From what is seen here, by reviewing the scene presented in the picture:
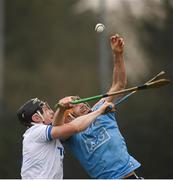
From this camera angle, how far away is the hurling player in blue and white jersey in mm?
9141

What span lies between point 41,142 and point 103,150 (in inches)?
24.9

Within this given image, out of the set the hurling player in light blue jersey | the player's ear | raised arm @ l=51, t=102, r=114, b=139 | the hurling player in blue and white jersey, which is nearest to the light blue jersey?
the hurling player in light blue jersey

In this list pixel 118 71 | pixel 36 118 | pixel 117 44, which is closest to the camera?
pixel 36 118

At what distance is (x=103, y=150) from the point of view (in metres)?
9.48

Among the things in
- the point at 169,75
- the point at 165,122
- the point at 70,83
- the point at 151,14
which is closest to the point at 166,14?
the point at 151,14

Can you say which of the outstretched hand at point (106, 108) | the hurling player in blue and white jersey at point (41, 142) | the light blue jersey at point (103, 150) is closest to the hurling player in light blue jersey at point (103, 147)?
the light blue jersey at point (103, 150)

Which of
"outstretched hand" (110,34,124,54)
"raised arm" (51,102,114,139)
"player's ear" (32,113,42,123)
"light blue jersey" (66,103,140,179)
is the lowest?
"light blue jersey" (66,103,140,179)

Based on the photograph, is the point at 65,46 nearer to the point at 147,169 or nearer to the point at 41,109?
the point at 147,169

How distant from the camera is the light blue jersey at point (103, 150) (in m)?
9.44

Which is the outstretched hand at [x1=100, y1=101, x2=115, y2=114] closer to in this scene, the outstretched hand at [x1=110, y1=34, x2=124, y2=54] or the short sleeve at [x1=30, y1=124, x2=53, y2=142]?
the short sleeve at [x1=30, y1=124, x2=53, y2=142]

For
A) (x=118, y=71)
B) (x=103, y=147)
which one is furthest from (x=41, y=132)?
(x=118, y=71)

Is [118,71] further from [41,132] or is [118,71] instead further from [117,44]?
[41,132]

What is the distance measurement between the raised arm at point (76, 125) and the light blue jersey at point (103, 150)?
→ 1.71 ft

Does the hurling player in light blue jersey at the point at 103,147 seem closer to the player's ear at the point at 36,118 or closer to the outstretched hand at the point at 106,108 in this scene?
the player's ear at the point at 36,118
